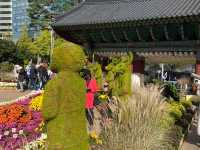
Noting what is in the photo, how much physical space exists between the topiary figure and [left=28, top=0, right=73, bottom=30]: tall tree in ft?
215

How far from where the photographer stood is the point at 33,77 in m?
29.0

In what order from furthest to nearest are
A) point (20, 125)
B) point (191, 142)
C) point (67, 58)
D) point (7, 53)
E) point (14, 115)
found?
point (7, 53) → point (14, 115) → point (20, 125) → point (191, 142) → point (67, 58)

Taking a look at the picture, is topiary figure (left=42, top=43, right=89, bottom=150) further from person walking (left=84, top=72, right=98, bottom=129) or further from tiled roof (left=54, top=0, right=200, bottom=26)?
tiled roof (left=54, top=0, right=200, bottom=26)

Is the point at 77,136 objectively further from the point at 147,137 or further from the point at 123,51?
the point at 123,51

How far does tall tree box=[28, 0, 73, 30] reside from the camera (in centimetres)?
7400

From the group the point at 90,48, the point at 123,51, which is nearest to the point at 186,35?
the point at 123,51

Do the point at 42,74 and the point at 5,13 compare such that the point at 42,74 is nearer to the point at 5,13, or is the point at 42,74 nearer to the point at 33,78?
the point at 33,78

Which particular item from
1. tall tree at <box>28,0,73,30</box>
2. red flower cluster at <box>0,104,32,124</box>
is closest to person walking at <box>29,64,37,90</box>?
red flower cluster at <box>0,104,32,124</box>

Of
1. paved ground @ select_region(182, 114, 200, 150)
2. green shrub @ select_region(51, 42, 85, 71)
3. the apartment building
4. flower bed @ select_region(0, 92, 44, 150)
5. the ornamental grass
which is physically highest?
the apartment building

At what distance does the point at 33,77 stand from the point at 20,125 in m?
14.4

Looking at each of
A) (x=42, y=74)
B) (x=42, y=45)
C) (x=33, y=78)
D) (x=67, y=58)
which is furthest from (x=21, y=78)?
(x=42, y=45)

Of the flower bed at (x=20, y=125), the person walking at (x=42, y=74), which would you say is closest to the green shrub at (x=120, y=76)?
the flower bed at (x=20, y=125)

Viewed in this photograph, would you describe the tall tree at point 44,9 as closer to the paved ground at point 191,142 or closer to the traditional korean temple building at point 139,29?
the traditional korean temple building at point 139,29

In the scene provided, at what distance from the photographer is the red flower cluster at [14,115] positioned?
15.2m
